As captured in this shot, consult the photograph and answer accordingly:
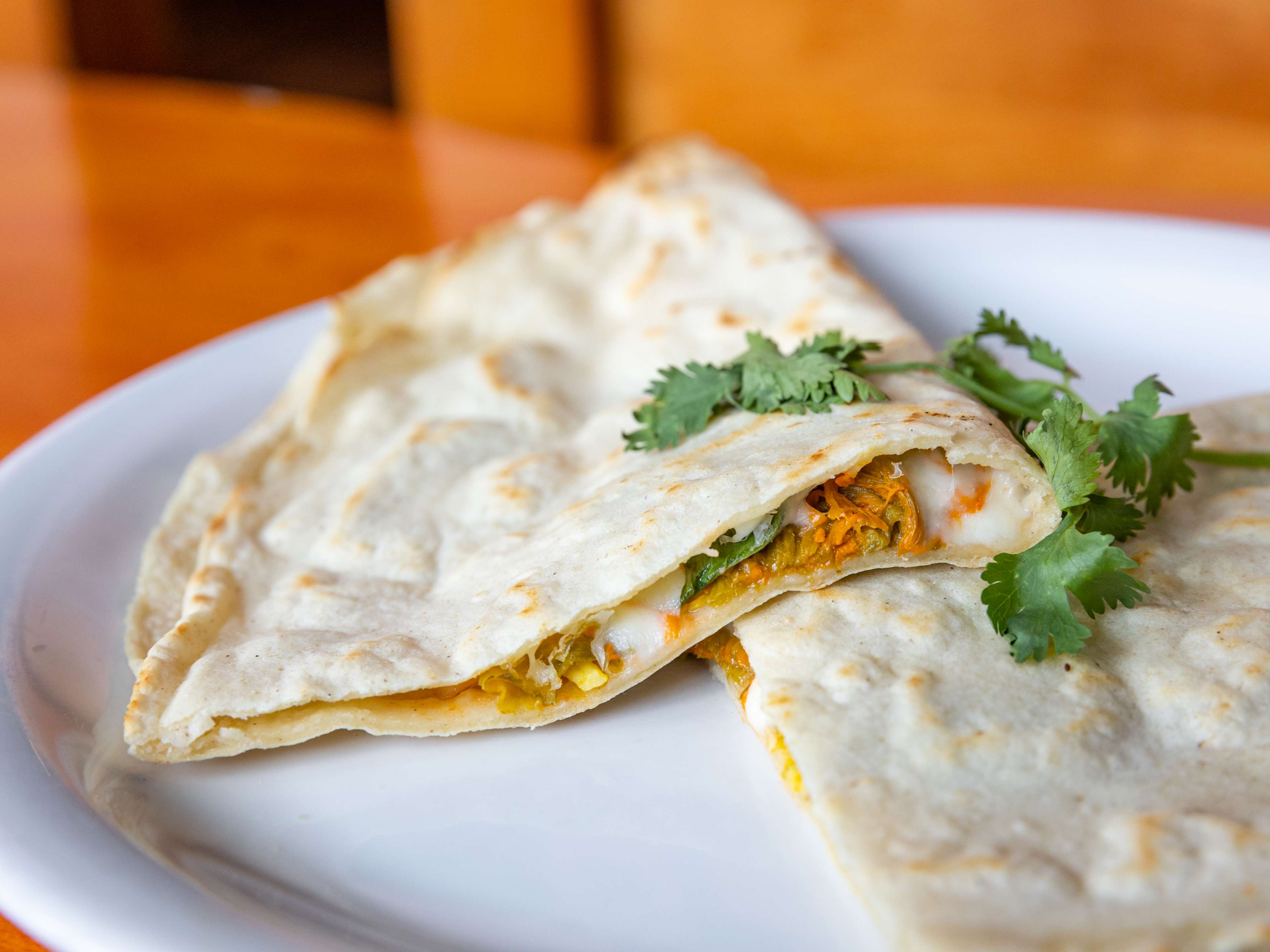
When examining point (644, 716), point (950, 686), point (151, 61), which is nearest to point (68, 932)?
point (644, 716)

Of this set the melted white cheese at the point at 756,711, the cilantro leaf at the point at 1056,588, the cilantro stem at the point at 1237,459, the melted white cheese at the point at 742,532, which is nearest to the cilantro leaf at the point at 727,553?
the melted white cheese at the point at 742,532

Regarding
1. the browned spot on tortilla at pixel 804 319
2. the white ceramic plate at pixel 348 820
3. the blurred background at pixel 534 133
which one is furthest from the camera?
the blurred background at pixel 534 133

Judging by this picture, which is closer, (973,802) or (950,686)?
(973,802)

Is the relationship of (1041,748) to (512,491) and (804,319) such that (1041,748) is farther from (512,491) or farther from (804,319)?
(804,319)

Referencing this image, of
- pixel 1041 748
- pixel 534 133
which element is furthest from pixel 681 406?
pixel 534 133

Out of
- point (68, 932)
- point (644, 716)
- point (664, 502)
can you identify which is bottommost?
point (644, 716)

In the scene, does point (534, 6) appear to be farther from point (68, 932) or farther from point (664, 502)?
point (68, 932)

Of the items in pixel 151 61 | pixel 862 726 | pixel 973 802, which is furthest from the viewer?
pixel 151 61

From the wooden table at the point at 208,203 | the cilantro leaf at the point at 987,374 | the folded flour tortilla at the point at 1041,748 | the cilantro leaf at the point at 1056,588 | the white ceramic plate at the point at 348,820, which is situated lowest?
the wooden table at the point at 208,203

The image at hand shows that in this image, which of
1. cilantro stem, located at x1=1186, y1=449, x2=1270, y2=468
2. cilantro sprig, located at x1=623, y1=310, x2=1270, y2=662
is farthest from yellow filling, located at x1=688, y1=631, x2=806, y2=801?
cilantro stem, located at x1=1186, y1=449, x2=1270, y2=468

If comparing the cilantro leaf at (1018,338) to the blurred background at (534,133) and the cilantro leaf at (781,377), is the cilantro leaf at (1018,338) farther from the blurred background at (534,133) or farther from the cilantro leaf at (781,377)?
the blurred background at (534,133)
